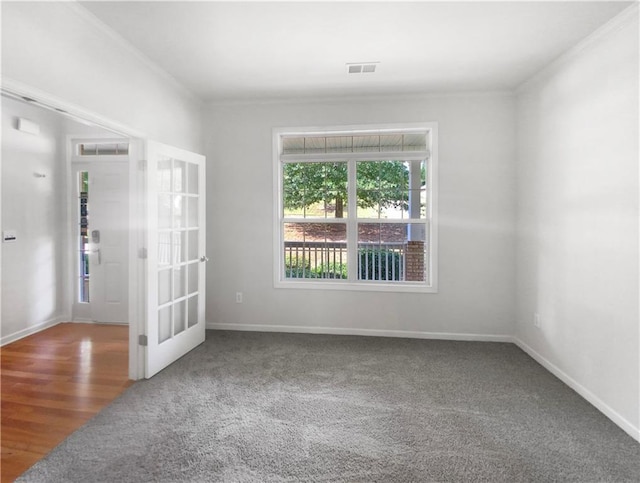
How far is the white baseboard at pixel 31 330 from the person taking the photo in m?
3.65

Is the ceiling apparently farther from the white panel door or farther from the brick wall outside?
the brick wall outside

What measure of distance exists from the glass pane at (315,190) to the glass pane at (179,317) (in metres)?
1.55

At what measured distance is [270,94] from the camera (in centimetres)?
374

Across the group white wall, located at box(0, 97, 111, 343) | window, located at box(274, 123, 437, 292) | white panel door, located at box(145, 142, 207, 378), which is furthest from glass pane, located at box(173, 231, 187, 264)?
white wall, located at box(0, 97, 111, 343)

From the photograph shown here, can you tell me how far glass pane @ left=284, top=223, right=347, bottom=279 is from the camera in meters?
4.11

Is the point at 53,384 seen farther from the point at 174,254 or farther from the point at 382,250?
the point at 382,250

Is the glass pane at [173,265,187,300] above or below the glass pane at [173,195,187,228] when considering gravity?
below

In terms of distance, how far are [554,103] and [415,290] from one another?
2.18 meters

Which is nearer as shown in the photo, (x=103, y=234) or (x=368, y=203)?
(x=368, y=203)

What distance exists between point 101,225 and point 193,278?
1744 millimetres

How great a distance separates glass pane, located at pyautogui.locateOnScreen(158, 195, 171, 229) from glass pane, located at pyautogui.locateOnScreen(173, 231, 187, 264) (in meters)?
0.15

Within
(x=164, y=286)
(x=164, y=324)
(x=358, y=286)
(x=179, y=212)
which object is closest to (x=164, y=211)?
(x=179, y=212)

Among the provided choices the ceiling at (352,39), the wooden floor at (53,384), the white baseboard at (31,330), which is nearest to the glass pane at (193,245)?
the wooden floor at (53,384)

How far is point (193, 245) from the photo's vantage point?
142 inches
